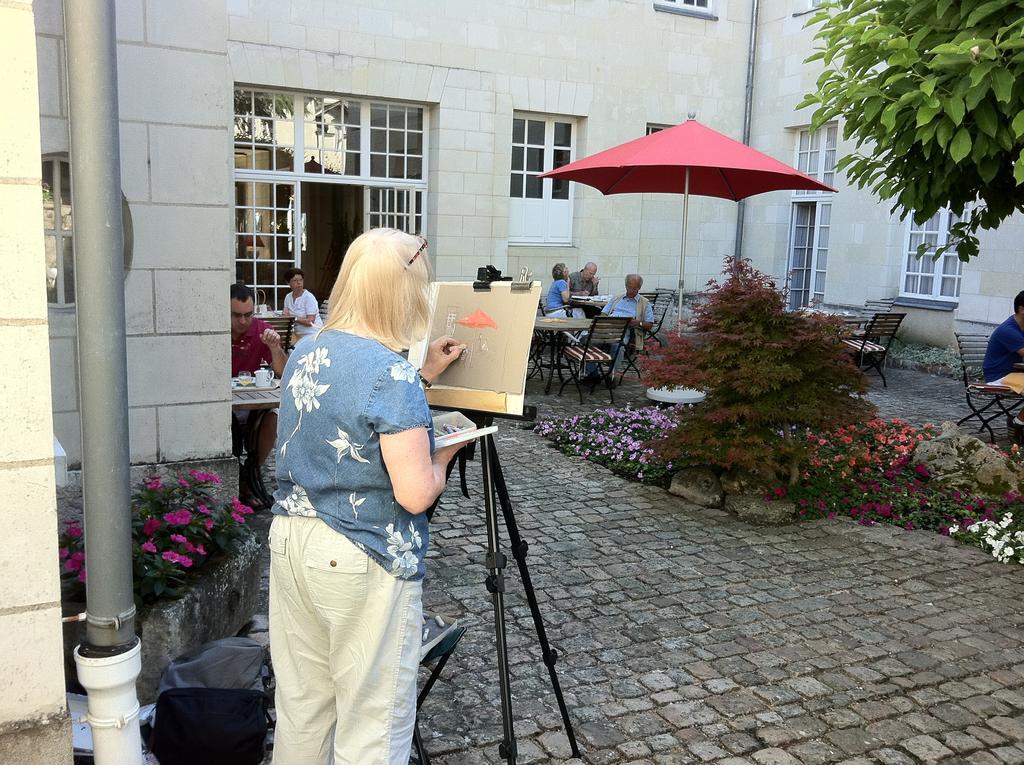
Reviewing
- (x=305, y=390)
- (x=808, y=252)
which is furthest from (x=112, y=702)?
(x=808, y=252)

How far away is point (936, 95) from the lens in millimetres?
4508

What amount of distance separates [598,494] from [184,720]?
4.13 meters

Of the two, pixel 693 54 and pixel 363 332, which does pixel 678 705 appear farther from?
pixel 693 54

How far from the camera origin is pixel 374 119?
13.3 m

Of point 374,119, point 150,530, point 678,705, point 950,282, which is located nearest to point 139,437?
point 150,530

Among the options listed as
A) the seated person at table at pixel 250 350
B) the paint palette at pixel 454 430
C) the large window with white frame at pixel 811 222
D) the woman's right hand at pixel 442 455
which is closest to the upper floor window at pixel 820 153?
the large window with white frame at pixel 811 222

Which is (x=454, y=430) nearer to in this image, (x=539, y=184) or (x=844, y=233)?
(x=539, y=184)

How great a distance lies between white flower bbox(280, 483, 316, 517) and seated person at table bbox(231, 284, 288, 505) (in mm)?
3664

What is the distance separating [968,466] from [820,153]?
32.6 feet

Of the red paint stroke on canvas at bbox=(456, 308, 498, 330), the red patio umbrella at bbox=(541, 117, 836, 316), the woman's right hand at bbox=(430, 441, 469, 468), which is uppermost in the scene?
the red patio umbrella at bbox=(541, 117, 836, 316)

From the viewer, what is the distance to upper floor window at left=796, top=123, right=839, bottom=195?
15164 millimetres

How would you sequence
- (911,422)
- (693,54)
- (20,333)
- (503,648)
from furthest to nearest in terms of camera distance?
1. (693,54)
2. (911,422)
3. (503,648)
4. (20,333)

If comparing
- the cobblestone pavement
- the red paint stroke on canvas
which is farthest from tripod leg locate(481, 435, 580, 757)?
the red paint stroke on canvas

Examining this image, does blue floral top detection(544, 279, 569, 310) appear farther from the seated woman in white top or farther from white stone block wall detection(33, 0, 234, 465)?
white stone block wall detection(33, 0, 234, 465)
